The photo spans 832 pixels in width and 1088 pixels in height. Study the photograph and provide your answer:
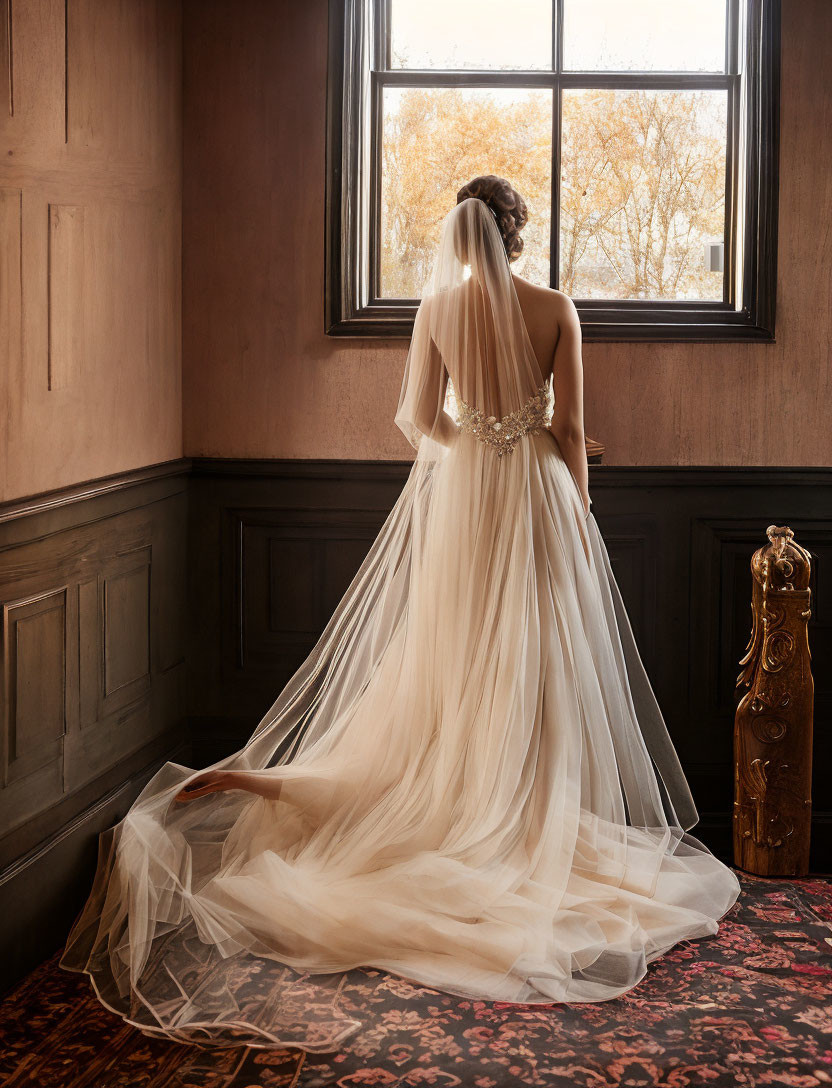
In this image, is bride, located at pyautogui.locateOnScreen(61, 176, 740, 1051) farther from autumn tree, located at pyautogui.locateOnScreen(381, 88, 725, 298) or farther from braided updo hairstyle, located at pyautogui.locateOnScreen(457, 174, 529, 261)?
autumn tree, located at pyautogui.locateOnScreen(381, 88, 725, 298)

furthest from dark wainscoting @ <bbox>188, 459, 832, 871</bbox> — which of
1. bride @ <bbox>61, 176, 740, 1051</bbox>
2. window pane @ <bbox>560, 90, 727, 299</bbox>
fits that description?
window pane @ <bbox>560, 90, 727, 299</bbox>

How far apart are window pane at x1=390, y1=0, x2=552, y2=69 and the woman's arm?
3.74ft

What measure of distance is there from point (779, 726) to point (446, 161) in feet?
6.90

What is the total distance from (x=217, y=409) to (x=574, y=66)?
164 cm

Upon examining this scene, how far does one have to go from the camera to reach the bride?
2525 millimetres

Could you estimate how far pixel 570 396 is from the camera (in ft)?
9.89

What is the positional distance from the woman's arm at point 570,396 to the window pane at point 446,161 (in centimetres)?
80

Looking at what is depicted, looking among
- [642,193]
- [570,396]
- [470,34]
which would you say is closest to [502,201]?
[570,396]

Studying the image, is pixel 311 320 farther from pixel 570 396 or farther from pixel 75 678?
pixel 75 678

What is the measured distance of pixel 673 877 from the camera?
9.52 feet

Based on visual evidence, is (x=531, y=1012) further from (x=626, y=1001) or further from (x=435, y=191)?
(x=435, y=191)

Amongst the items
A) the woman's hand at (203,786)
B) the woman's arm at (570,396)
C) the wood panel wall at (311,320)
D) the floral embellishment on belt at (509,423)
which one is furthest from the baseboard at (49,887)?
the woman's arm at (570,396)

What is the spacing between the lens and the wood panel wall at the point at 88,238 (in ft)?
8.18

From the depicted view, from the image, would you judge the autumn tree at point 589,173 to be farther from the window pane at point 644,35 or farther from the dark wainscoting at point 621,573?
the dark wainscoting at point 621,573
